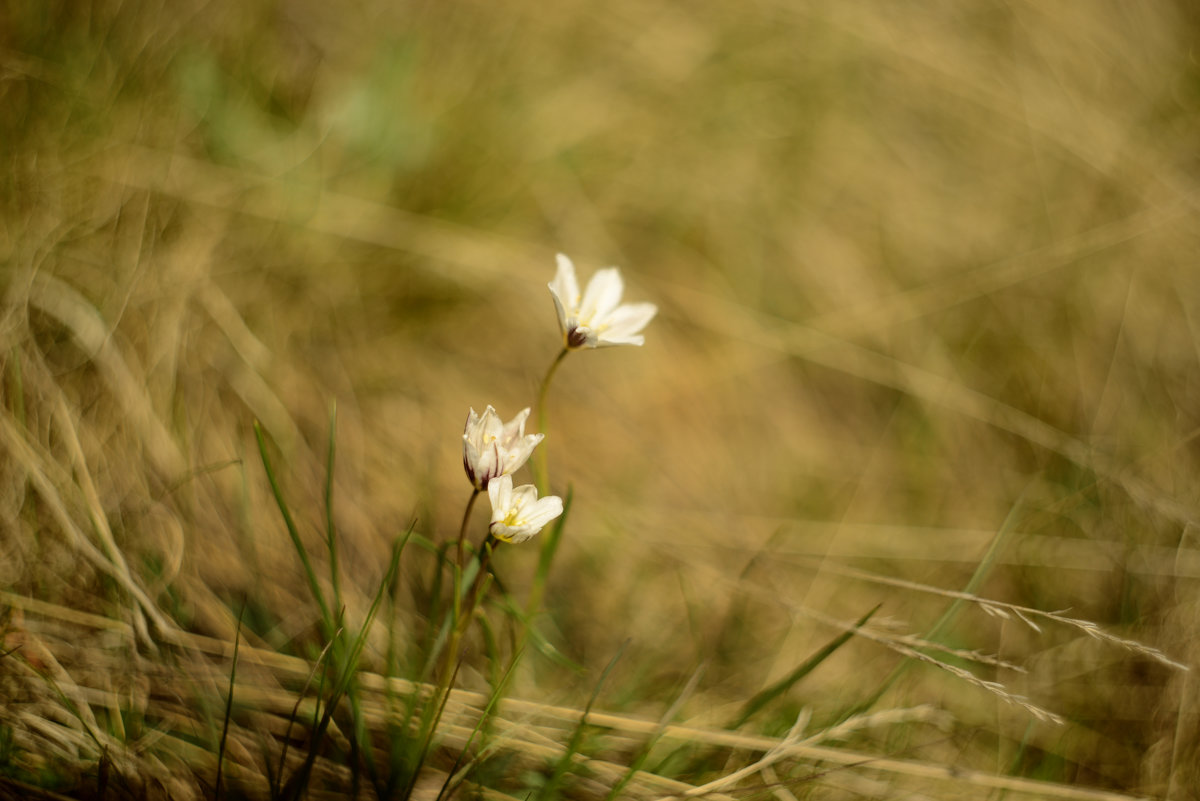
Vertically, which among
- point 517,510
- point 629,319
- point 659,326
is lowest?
point 517,510

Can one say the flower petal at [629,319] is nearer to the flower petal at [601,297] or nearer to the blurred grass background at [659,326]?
the flower petal at [601,297]

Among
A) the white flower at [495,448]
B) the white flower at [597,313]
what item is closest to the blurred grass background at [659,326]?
the white flower at [495,448]

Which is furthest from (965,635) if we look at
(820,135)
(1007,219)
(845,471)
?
(820,135)

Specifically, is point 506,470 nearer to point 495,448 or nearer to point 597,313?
point 495,448

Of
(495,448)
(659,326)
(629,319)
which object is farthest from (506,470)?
(659,326)

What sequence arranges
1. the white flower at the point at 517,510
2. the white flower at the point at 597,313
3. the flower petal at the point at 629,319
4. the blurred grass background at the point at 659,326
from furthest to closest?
the blurred grass background at the point at 659,326 → the flower petal at the point at 629,319 → the white flower at the point at 597,313 → the white flower at the point at 517,510

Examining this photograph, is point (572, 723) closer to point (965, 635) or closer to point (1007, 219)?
point (965, 635)
